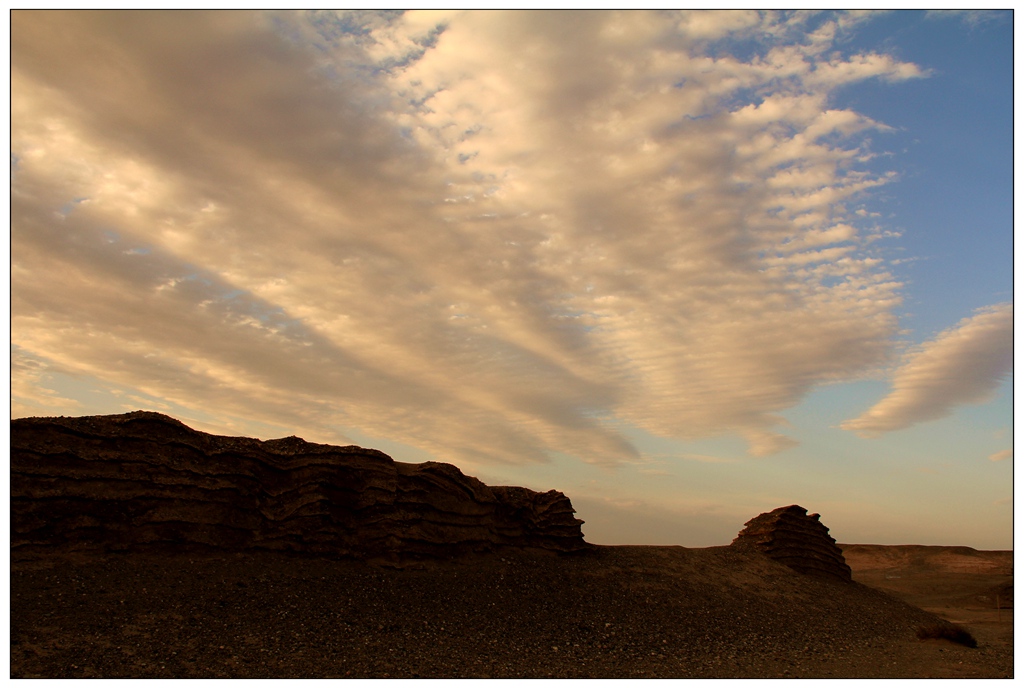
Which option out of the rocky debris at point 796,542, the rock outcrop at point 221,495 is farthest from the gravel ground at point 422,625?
the rocky debris at point 796,542

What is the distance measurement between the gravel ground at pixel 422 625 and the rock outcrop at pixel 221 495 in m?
0.67

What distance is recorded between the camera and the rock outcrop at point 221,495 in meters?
17.1

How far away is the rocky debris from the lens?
105 ft

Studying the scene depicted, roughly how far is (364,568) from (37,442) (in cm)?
928

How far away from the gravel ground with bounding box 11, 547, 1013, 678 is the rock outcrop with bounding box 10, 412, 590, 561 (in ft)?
2.21

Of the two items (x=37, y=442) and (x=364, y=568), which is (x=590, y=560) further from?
(x=37, y=442)

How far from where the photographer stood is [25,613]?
13961mm

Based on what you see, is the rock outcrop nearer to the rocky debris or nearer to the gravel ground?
the gravel ground

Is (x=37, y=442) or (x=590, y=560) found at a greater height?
(x=37, y=442)

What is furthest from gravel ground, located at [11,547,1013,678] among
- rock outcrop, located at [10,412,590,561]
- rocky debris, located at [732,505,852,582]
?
rocky debris, located at [732,505,852,582]

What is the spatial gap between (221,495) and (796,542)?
2662 centimetres

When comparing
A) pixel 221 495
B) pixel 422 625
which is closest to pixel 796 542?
pixel 422 625

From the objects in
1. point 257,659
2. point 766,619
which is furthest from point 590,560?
point 257,659

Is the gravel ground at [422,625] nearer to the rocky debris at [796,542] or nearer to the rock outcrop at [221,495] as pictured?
the rock outcrop at [221,495]
